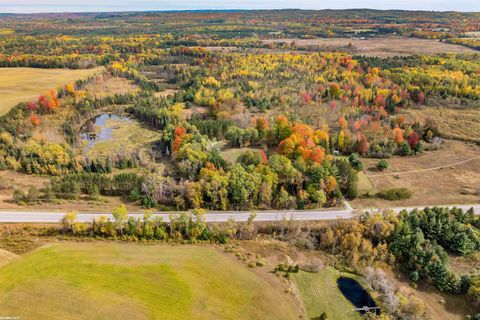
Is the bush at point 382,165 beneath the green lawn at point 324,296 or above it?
above

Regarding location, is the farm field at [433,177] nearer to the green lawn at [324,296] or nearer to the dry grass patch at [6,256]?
the green lawn at [324,296]

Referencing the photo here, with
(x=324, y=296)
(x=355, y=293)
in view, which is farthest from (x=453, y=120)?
(x=324, y=296)

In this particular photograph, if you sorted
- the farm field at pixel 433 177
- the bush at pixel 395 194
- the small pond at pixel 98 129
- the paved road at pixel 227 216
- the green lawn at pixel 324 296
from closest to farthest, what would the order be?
the green lawn at pixel 324 296, the paved road at pixel 227 216, the farm field at pixel 433 177, the bush at pixel 395 194, the small pond at pixel 98 129

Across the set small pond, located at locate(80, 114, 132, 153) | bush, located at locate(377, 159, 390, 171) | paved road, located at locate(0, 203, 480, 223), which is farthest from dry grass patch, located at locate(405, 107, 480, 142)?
small pond, located at locate(80, 114, 132, 153)

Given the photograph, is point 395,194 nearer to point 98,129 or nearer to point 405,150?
point 405,150

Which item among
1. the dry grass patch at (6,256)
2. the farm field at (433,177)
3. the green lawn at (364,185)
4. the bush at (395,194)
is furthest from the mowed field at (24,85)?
the bush at (395,194)

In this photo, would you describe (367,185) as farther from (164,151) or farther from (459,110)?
(459,110)

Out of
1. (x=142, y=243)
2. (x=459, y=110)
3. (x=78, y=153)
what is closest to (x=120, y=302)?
(x=142, y=243)
